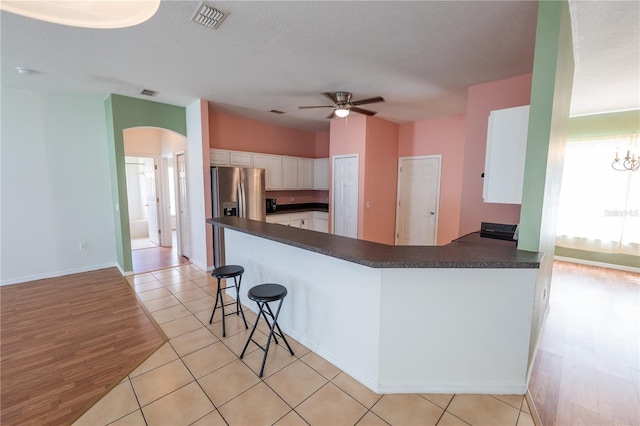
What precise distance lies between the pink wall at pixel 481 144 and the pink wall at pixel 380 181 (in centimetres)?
185

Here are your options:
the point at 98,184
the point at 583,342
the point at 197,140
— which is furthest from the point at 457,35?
the point at 98,184

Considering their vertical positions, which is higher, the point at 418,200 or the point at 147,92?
the point at 147,92

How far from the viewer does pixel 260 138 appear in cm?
565

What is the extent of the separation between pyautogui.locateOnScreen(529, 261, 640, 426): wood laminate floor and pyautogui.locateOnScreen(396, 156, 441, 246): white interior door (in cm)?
215

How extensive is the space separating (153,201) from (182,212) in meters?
1.52

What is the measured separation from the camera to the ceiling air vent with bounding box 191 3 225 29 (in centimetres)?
194

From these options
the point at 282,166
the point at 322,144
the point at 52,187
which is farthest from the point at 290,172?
the point at 52,187

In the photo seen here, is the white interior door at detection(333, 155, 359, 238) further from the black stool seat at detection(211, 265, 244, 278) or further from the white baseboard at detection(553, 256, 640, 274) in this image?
the white baseboard at detection(553, 256, 640, 274)

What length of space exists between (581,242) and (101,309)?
7597 mm

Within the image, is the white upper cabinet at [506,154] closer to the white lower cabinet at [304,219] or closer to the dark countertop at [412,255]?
the dark countertop at [412,255]

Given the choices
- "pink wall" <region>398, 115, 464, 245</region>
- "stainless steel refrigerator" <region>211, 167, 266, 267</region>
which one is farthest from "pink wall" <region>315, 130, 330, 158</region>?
"stainless steel refrigerator" <region>211, 167, 266, 267</region>

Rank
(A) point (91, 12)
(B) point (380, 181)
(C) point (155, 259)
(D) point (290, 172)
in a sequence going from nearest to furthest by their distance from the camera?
(A) point (91, 12)
(C) point (155, 259)
(B) point (380, 181)
(D) point (290, 172)

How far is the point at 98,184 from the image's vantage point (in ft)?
14.5

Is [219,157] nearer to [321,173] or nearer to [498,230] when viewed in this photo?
[321,173]
